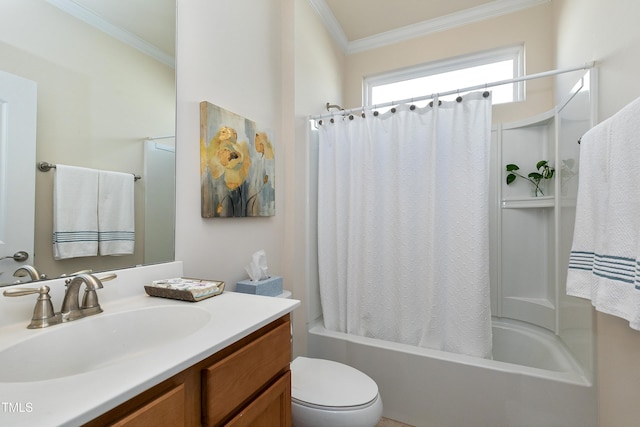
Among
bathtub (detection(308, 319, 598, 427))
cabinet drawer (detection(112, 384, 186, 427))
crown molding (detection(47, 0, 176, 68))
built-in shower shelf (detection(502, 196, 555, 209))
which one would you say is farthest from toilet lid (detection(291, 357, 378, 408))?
built-in shower shelf (detection(502, 196, 555, 209))

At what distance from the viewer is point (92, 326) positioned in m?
0.84

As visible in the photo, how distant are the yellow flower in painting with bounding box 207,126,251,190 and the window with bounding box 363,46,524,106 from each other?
1621mm

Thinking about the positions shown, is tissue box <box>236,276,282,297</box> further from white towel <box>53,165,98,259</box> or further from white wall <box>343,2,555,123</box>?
white wall <box>343,2,555,123</box>

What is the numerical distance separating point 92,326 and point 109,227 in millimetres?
374

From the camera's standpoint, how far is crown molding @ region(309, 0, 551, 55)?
7.43 feet

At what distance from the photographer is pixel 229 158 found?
61.4 inches

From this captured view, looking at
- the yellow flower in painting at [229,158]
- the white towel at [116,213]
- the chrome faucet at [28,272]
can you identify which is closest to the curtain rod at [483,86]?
the yellow flower in painting at [229,158]

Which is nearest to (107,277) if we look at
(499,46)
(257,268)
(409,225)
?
(257,268)

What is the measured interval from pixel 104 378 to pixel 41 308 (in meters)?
0.46

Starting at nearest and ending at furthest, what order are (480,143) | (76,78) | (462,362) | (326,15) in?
(76,78) < (462,362) < (480,143) < (326,15)

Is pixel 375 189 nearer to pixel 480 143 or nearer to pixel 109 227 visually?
pixel 480 143

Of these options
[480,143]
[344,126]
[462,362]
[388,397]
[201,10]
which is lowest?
[388,397]

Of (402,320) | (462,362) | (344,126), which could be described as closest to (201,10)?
(344,126)

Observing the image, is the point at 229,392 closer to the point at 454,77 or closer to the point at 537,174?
the point at 537,174
